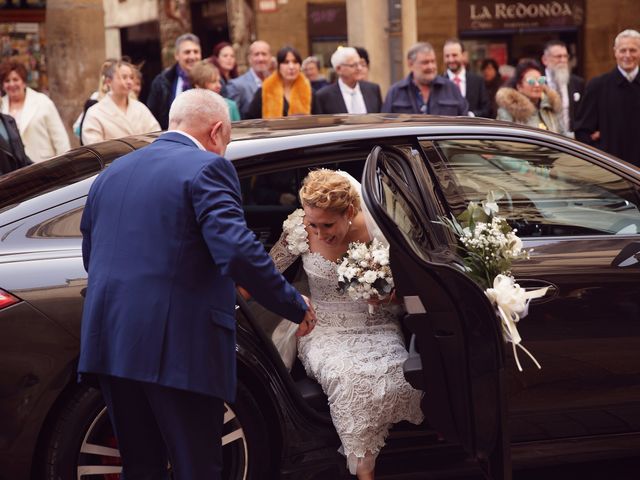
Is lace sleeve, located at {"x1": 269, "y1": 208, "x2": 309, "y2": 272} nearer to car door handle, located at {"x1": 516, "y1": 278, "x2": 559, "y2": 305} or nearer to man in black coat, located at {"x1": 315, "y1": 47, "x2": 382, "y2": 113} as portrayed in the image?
car door handle, located at {"x1": 516, "y1": 278, "x2": 559, "y2": 305}

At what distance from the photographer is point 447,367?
13.4ft

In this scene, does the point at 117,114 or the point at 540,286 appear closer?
the point at 540,286

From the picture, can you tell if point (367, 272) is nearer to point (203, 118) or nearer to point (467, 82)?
point (203, 118)

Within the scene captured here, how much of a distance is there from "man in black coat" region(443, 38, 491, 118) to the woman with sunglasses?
986 millimetres

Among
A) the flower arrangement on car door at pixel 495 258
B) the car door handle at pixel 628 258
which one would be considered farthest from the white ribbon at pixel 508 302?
the car door handle at pixel 628 258

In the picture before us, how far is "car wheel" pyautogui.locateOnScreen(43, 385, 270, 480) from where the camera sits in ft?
14.1

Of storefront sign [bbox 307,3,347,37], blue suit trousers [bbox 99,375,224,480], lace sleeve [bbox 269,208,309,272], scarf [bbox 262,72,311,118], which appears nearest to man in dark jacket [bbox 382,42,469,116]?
scarf [bbox 262,72,311,118]

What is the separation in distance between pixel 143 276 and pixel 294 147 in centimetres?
119

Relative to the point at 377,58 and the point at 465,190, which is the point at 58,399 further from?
the point at 377,58

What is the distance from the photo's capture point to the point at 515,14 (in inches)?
772

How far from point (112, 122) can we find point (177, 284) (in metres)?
5.25

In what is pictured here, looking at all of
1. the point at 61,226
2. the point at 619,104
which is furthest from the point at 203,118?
the point at 619,104

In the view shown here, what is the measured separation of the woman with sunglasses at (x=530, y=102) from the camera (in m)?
9.41

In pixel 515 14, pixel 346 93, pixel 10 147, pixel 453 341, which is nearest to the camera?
pixel 453 341
